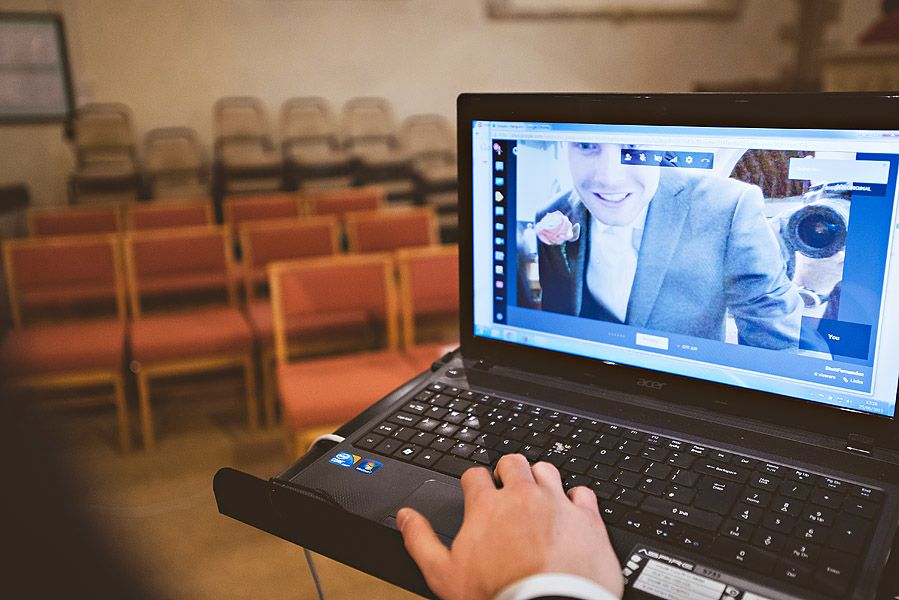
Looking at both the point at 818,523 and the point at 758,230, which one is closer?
the point at 818,523

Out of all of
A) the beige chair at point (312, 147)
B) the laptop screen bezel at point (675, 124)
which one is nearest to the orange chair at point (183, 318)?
the laptop screen bezel at point (675, 124)

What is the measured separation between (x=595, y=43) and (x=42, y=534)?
772 cm

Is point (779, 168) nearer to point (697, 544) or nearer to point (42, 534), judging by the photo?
point (697, 544)

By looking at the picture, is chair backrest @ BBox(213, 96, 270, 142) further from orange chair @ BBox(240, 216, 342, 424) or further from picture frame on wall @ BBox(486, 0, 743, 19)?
orange chair @ BBox(240, 216, 342, 424)

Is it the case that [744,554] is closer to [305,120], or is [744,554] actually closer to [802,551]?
[802,551]

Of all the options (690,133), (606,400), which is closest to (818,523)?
(606,400)

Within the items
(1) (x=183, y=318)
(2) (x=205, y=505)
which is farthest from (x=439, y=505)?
(1) (x=183, y=318)

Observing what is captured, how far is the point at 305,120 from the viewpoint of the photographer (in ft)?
20.8

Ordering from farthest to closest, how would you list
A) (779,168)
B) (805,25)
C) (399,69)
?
(805,25), (399,69), (779,168)

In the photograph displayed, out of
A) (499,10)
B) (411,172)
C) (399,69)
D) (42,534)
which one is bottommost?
(411,172)

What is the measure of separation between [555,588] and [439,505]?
0.20 metres

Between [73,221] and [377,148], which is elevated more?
[377,148]

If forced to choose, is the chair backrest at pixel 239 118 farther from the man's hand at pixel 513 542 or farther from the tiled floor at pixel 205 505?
the man's hand at pixel 513 542

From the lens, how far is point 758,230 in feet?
2.40
